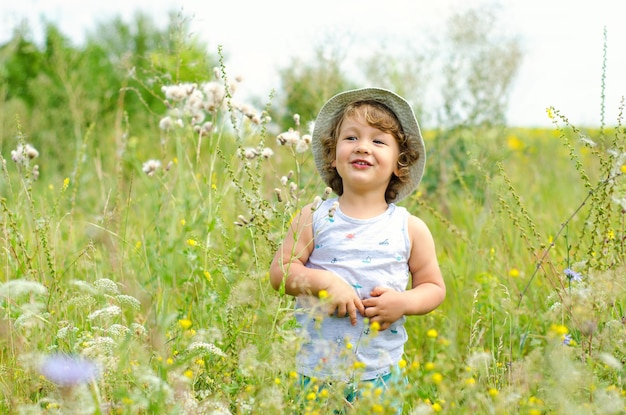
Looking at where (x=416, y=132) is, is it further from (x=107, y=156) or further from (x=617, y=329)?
(x=107, y=156)

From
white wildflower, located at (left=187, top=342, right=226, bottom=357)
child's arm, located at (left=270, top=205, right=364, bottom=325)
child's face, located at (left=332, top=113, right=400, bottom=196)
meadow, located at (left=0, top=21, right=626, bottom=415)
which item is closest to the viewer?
meadow, located at (left=0, top=21, right=626, bottom=415)

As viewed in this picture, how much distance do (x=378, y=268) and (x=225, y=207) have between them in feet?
5.51

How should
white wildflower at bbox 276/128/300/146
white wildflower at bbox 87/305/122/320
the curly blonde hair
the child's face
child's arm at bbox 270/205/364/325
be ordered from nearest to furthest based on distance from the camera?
white wildflower at bbox 87/305/122/320 → child's arm at bbox 270/205/364/325 → the child's face → the curly blonde hair → white wildflower at bbox 276/128/300/146

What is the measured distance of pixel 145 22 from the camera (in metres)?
10.6

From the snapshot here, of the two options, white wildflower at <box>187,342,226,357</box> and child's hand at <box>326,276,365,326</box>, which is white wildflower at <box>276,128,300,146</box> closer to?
child's hand at <box>326,276,365,326</box>

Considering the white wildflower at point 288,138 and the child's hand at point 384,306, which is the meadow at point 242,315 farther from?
the child's hand at point 384,306

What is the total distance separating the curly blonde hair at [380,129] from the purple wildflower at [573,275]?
69 cm

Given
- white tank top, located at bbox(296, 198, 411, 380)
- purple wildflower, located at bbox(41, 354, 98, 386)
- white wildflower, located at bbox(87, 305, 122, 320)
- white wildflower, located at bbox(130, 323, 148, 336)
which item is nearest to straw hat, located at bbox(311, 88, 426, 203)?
white tank top, located at bbox(296, 198, 411, 380)

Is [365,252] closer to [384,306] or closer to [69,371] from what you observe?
[384,306]

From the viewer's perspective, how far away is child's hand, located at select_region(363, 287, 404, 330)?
2512mm

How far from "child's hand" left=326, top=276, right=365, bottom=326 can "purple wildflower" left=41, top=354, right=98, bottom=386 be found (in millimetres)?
789

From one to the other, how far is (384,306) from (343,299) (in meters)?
0.15

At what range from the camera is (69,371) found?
2113 millimetres

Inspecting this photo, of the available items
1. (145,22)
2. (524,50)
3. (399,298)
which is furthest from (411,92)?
(145,22)
